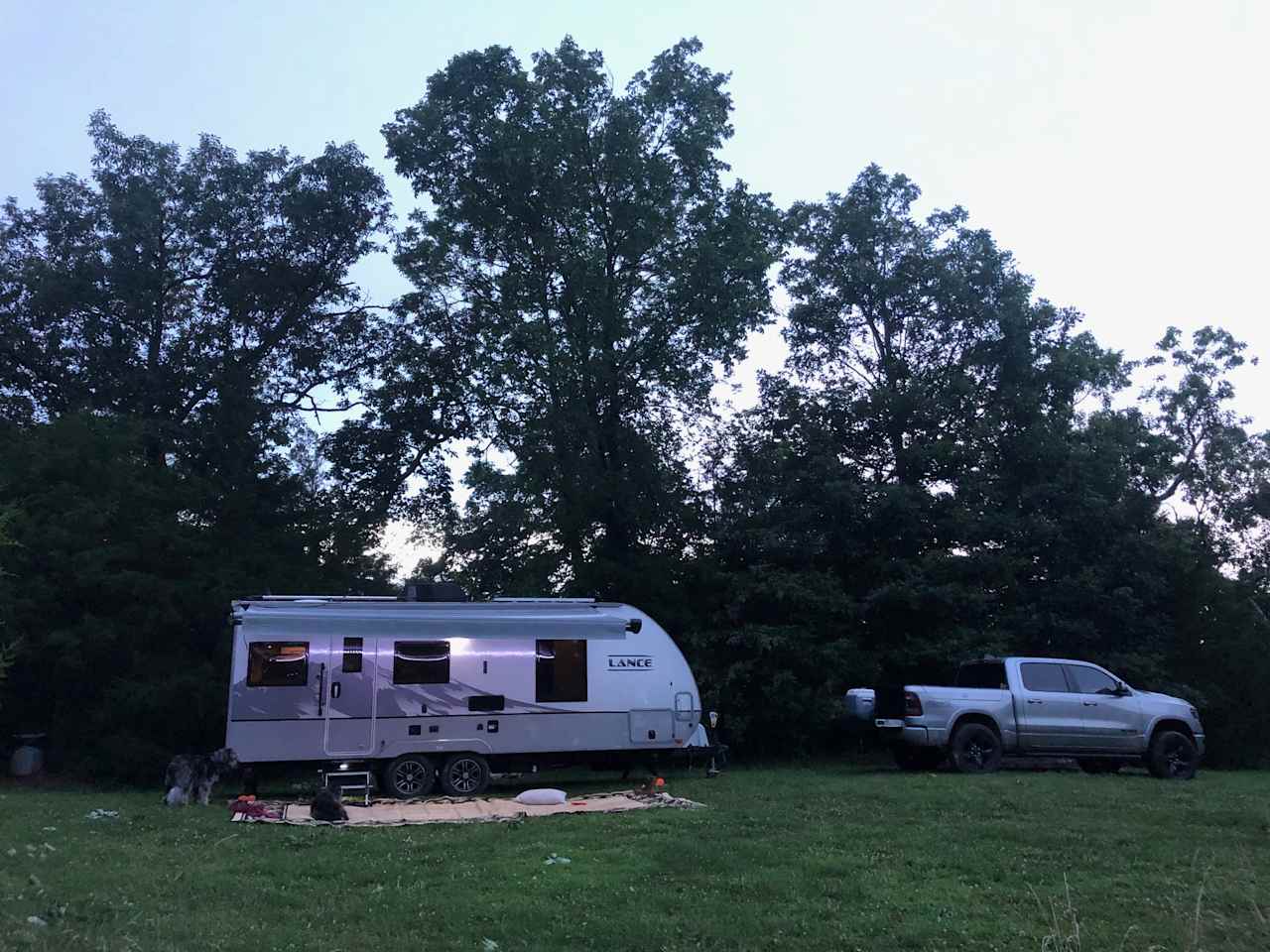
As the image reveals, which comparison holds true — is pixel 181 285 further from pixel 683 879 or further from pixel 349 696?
pixel 683 879

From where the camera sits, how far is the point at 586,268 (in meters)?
23.5

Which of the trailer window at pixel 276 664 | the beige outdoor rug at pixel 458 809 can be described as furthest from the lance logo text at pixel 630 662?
the trailer window at pixel 276 664

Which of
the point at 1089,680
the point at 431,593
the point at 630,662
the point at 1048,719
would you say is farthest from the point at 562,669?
the point at 1089,680

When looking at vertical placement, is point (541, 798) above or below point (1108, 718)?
below

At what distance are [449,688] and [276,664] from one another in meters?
2.47

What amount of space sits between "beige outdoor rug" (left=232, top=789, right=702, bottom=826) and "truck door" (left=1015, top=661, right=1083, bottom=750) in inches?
253

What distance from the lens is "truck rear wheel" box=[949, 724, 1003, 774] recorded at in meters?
16.8

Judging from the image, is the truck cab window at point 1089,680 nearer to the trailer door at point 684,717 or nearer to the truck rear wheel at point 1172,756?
the truck rear wheel at point 1172,756

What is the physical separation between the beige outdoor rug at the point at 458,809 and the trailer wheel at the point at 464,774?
2.86ft

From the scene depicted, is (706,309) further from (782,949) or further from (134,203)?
(782,949)

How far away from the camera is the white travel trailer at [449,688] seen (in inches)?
598

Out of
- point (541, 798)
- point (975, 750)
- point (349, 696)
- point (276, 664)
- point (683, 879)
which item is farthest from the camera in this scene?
point (975, 750)

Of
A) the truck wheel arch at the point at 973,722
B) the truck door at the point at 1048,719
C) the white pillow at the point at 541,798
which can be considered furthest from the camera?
the truck door at the point at 1048,719

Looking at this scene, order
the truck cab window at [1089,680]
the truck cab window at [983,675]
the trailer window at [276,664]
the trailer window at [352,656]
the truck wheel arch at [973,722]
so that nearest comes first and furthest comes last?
the trailer window at [276,664], the trailer window at [352,656], the truck wheel arch at [973,722], the truck cab window at [1089,680], the truck cab window at [983,675]
